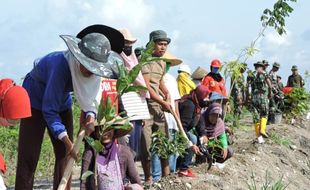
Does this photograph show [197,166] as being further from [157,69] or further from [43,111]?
[43,111]

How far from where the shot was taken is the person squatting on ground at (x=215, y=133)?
25.3 ft

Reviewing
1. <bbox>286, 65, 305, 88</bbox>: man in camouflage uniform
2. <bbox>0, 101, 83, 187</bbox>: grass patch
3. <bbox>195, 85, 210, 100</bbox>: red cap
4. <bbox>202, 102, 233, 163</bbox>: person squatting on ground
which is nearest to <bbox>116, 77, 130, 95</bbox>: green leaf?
<bbox>195, 85, 210, 100</bbox>: red cap

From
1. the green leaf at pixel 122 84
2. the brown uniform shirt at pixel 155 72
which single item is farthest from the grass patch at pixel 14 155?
the green leaf at pixel 122 84

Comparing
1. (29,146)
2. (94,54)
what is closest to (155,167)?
(29,146)

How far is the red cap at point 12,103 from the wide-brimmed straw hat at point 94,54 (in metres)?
0.73

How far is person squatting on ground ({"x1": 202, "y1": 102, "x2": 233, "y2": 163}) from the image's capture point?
7.70m

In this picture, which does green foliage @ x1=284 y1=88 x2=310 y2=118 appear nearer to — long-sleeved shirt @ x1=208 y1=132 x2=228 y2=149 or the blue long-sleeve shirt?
long-sleeved shirt @ x1=208 y1=132 x2=228 y2=149

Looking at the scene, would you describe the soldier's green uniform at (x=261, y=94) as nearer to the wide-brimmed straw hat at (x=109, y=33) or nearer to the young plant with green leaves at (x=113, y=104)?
the wide-brimmed straw hat at (x=109, y=33)

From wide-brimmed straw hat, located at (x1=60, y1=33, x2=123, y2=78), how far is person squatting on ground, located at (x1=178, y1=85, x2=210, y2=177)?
117 inches

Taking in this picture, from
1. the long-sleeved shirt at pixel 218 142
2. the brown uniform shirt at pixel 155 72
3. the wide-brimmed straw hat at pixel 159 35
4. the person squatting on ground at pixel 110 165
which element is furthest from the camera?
the long-sleeved shirt at pixel 218 142

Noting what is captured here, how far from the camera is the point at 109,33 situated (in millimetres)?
4945

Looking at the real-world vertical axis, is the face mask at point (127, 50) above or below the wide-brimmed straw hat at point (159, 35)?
below

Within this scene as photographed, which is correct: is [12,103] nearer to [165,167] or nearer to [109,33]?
[109,33]

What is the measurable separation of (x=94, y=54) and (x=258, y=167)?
532cm
